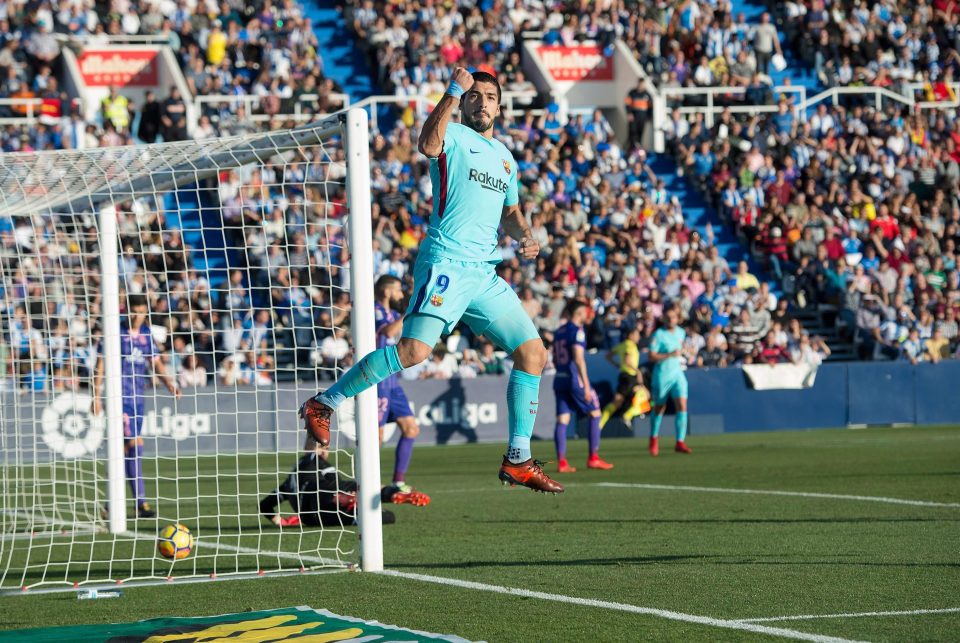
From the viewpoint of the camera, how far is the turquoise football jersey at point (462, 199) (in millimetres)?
7531

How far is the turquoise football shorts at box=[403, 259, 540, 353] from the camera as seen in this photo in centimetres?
739

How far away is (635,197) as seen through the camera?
28.3 m

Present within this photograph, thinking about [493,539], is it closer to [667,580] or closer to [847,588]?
[667,580]

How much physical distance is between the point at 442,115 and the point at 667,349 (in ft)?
42.1

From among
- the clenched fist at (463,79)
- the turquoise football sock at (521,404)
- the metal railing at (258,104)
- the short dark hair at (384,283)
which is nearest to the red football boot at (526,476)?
the turquoise football sock at (521,404)

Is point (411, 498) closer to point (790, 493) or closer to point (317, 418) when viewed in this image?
point (790, 493)

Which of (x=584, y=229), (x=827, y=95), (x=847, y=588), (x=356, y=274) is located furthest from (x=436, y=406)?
(x=847, y=588)

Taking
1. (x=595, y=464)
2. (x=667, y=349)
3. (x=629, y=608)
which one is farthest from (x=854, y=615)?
(x=667, y=349)

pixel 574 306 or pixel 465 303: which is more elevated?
pixel 574 306

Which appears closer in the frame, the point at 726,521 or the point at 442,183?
the point at 442,183

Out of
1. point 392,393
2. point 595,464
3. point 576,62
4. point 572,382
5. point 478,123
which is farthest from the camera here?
point 576,62

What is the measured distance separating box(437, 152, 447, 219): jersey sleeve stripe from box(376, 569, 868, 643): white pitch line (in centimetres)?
198

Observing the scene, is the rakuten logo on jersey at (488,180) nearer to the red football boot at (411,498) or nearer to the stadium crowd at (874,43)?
the red football boot at (411,498)

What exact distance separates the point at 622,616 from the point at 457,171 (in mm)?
2442
